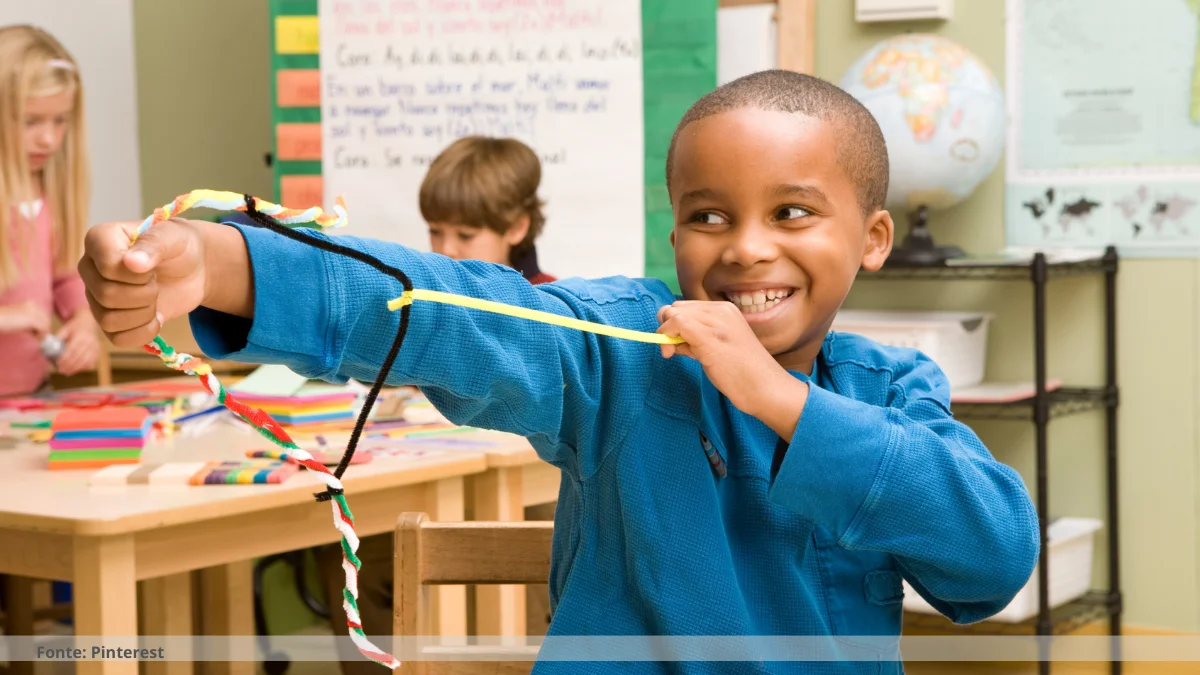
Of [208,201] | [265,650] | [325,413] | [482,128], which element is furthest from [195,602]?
[208,201]

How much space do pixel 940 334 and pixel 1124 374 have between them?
1.65 ft

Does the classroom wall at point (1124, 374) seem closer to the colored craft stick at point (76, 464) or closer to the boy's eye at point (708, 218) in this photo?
the colored craft stick at point (76, 464)

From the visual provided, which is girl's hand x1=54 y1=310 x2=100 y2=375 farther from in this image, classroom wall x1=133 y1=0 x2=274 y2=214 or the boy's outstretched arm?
the boy's outstretched arm

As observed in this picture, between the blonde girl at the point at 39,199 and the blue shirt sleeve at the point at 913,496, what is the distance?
2247mm

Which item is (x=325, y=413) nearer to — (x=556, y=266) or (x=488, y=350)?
(x=556, y=266)

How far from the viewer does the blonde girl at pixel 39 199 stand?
2.77 m

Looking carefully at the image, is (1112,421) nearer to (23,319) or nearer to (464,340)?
(23,319)

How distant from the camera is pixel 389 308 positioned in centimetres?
67

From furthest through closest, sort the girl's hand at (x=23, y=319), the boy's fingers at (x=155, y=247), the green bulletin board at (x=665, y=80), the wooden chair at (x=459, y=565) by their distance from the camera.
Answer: the green bulletin board at (x=665, y=80) → the girl's hand at (x=23, y=319) → the wooden chair at (x=459, y=565) → the boy's fingers at (x=155, y=247)

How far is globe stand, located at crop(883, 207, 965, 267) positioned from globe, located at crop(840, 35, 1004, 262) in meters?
0.02

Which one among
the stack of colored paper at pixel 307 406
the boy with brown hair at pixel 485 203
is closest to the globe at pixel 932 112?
the boy with brown hair at pixel 485 203

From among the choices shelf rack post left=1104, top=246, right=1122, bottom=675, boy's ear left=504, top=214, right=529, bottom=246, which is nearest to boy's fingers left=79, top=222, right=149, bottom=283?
boy's ear left=504, top=214, right=529, bottom=246

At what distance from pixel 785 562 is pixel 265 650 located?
7.10ft

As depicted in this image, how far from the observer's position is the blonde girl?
109 inches
